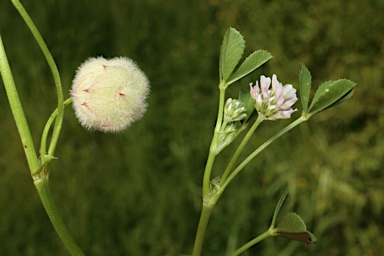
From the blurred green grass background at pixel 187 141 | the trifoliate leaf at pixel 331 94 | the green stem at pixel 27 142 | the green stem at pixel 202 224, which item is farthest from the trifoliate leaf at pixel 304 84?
the blurred green grass background at pixel 187 141

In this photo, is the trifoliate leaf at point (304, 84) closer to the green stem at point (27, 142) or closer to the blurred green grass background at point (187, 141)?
the green stem at point (27, 142)

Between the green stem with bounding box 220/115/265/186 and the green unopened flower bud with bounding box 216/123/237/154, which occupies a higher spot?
the green unopened flower bud with bounding box 216/123/237/154

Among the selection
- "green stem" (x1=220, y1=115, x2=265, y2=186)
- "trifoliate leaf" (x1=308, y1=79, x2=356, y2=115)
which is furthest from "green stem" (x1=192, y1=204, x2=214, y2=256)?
"trifoliate leaf" (x1=308, y1=79, x2=356, y2=115)

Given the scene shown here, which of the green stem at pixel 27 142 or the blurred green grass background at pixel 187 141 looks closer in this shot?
the green stem at pixel 27 142

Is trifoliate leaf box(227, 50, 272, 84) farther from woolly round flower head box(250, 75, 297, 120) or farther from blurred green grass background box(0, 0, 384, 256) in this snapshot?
blurred green grass background box(0, 0, 384, 256)

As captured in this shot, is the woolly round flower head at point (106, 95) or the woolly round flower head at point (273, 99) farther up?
the woolly round flower head at point (106, 95)

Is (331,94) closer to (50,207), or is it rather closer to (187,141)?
(50,207)
